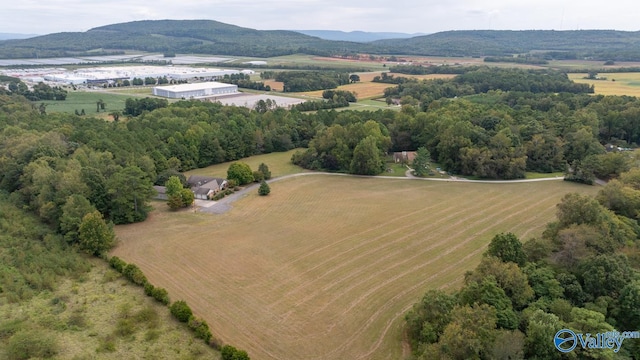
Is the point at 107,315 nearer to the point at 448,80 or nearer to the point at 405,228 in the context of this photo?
the point at 405,228

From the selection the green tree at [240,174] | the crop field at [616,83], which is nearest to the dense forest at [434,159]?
the green tree at [240,174]

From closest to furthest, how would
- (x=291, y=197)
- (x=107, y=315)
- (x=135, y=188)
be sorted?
1. (x=107, y=315)
2. (x=135, y=188)
3. (x=291, y=197)

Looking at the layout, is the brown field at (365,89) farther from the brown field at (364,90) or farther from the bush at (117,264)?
the bush at (117,264)

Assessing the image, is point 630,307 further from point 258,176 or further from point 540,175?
point 258,176

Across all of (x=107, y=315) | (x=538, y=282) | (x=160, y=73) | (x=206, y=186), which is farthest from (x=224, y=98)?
(x=538, y=282)

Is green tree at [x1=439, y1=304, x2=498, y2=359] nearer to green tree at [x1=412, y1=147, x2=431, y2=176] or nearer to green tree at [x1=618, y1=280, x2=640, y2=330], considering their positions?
green tree at [x1=618, y1=280, x2=640, y2=330]

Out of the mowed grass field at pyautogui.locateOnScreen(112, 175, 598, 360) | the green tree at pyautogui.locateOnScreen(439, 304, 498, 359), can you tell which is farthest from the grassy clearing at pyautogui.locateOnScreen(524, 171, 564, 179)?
the green tree at pyautogui.locateOnScreen(439, 304, 498, 359)
